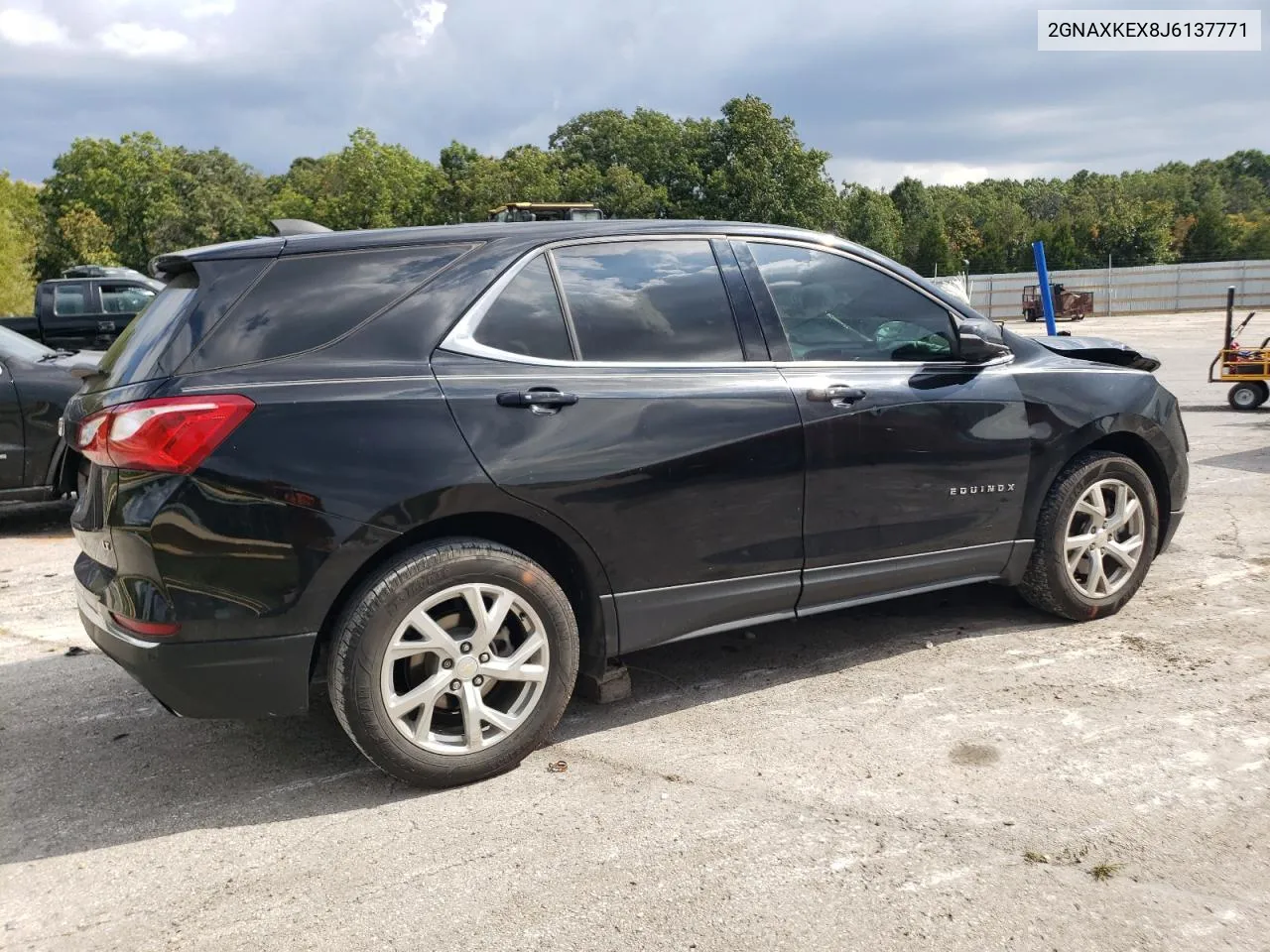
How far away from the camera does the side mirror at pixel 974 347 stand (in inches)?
167


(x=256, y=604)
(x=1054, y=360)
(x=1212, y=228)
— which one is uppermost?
(x=1212, y=228)

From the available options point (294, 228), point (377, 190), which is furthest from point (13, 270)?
point (294, 228)

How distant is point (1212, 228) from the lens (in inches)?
2781

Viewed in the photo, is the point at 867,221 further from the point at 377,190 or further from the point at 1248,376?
the point at 1248,376

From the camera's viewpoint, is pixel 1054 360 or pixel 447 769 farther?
pixel 1054 360

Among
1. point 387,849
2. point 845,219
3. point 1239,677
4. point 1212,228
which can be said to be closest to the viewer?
point 387,849

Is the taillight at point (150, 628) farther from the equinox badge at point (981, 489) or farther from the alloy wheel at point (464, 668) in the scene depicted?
the equinox badge at point (981, 489)

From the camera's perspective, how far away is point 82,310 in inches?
612

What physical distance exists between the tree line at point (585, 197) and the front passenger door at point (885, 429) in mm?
49973

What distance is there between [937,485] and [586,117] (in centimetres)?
7674

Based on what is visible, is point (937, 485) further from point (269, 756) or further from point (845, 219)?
point (845, 219)

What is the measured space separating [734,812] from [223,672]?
5.11 feet

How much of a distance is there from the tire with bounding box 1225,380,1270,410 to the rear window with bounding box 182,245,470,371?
13.3 meters

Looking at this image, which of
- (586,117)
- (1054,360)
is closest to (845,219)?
(586,117)
